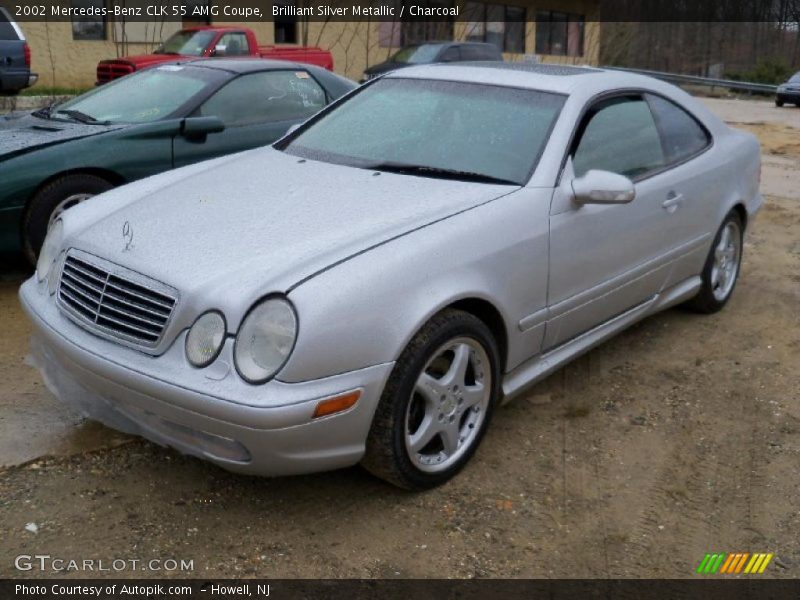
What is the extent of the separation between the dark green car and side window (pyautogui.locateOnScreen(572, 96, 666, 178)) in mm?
2759

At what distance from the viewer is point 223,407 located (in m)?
2.67

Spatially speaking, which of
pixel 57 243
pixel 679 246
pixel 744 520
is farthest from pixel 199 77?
pixel 744 520

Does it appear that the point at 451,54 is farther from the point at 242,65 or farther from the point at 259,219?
the point at 259,219

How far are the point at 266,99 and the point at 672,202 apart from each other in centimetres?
327

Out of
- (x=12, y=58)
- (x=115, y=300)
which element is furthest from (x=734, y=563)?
(x=12, y=58)

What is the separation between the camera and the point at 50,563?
2.78 meters

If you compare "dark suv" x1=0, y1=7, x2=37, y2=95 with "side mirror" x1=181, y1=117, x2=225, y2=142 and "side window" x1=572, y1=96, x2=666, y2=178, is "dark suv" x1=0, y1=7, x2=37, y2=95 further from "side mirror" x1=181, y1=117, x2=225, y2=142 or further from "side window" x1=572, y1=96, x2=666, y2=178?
"side window" x1=572, y1=96, x2=666, y2=178

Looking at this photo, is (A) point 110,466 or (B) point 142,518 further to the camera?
(A) point 110,466

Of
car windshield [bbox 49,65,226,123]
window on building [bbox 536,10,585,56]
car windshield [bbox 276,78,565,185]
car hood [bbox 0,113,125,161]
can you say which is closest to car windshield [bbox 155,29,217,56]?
car windshield [bbox 49,65,226,123]

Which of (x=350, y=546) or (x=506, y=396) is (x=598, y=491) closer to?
(x=506, y=396)

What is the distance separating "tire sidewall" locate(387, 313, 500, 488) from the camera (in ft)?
9.77

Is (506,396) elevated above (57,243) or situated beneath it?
situated beneath

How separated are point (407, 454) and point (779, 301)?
3.46 m

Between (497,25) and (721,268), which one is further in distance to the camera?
(497,25)
